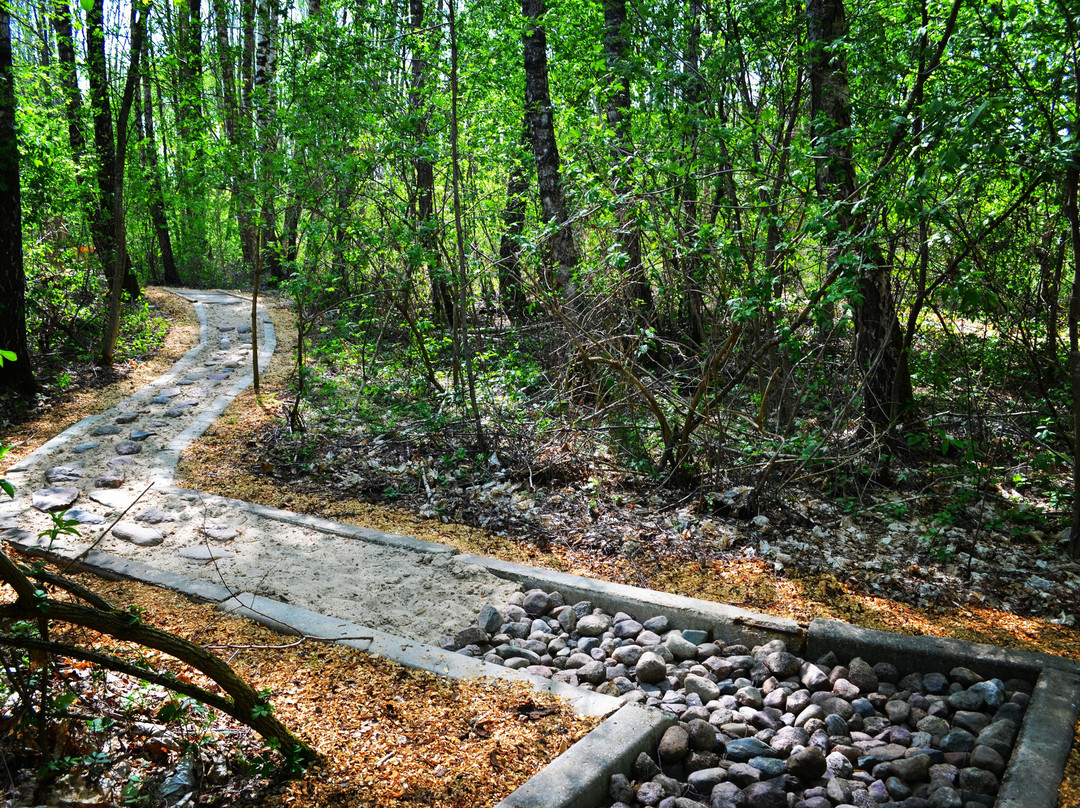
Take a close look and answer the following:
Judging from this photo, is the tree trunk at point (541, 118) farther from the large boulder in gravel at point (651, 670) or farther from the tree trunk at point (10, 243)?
the tree trunk at point (10, 243)

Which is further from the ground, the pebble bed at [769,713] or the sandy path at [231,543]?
the sandy path at [231,543]

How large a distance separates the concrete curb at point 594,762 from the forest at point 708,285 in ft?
5.30

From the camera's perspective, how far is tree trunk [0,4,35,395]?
23.8 ft

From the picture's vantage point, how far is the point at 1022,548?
471 centimetres

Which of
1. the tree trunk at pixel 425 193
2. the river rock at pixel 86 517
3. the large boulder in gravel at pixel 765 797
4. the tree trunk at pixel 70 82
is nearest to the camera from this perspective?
the large boulder in gravel at pixel 765 797

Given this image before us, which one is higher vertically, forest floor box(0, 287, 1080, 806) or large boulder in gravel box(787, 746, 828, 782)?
forest floor box(0, 287, 1080, 806)

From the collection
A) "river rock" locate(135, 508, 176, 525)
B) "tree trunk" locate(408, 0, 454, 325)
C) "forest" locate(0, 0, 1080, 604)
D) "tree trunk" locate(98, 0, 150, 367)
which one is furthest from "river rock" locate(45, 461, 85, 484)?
"tree trunk" locate(98, 0, 150, 367)

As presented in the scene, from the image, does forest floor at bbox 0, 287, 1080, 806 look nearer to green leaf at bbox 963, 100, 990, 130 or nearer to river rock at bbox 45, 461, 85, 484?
river rock at bbox 45, 461, 85, 484

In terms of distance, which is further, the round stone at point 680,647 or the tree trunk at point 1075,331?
the tree trunk at point 1075,331

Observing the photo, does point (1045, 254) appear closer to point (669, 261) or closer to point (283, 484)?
point (669, 261)

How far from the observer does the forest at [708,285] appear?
4.39 metres

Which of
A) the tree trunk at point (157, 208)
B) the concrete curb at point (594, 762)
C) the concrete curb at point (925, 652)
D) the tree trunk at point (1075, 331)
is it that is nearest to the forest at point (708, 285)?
the tree trunk at point (1075, 331)

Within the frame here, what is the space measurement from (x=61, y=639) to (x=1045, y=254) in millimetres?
6242

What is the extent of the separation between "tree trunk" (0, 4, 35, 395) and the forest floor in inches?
34.9
